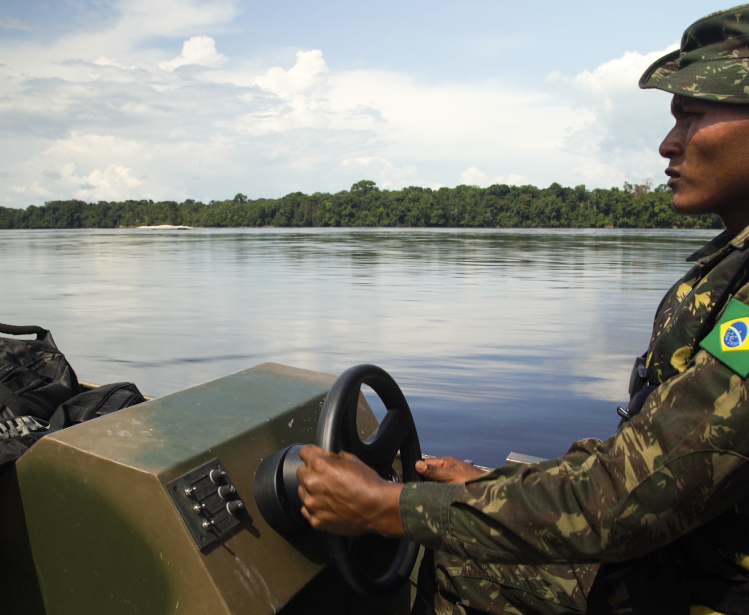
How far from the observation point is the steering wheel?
1.41 meters

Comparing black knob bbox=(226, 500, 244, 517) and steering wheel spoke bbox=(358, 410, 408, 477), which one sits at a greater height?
steering wheel spoke bbox=(358, 410, 408, 477)

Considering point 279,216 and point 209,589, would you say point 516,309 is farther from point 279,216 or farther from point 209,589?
point 279,216

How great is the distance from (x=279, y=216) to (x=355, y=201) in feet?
38.0

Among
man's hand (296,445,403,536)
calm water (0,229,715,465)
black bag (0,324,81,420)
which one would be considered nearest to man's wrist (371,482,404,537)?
man's hand (296,445,403,536)

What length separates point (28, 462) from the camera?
1.52m

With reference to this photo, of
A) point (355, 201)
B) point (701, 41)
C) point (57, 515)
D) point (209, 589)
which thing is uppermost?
point (355, 201)

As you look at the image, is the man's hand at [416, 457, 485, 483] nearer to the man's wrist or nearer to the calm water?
the man's wrist

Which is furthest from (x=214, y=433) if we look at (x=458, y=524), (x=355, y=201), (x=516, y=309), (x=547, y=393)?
(x=355, y=201)

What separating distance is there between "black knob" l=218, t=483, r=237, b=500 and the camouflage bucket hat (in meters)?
1.21

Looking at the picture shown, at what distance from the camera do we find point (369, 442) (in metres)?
1.64

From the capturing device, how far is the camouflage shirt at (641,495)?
101cm

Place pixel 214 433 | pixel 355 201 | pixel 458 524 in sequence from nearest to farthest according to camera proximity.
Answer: pixel 458 524, pixel 214 433, pixel 355 201

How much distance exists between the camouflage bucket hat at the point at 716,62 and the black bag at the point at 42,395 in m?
1.77

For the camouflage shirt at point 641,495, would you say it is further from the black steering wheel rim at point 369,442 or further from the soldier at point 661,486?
the black steering wheel rim at point 369,442
